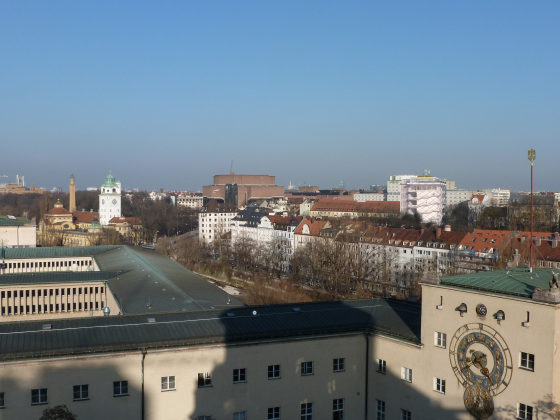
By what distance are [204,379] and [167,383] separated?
3.92 feet

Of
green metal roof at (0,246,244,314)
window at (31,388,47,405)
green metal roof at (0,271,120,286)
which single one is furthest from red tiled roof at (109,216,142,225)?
window at (31,388,47,405)

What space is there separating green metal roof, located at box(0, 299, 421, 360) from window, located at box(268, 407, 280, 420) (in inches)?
95.0

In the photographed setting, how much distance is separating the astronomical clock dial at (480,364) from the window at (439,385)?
69cm

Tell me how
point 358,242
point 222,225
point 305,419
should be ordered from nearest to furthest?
point 305,419
point 358,242
point 222,225

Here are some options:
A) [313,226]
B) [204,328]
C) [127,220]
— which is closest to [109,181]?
[127,220]

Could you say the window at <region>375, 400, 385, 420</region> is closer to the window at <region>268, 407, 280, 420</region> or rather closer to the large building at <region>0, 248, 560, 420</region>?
the large building at <region>0, 248, 560, 420</region>

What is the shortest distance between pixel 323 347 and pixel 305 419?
8.29 feet

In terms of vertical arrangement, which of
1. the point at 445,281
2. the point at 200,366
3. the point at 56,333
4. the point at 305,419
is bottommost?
the point at 305,419

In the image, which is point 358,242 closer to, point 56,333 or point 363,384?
point 363,384

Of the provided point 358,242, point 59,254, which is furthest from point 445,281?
point 358,242

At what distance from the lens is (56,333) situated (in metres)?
17.8

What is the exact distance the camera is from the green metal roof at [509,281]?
1610cm

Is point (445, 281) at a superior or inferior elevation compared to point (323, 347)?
superior

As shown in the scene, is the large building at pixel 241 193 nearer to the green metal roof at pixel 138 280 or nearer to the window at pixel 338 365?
the green metal roof at pixel 138 280
